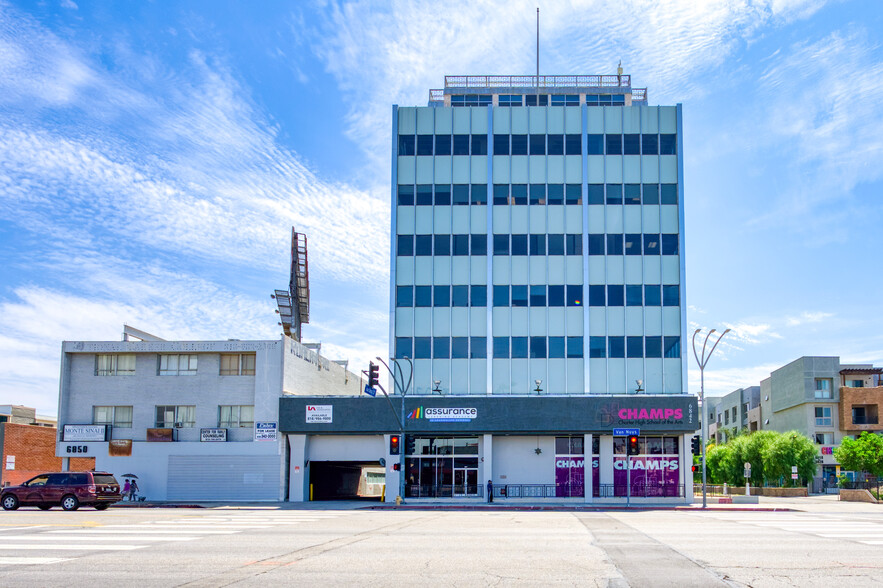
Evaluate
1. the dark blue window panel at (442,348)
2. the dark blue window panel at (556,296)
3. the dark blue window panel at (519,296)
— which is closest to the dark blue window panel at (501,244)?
the dark blue window panel at (519,296)

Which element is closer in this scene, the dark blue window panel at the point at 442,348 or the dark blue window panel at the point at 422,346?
the dark blue window panel at the point at 442,348

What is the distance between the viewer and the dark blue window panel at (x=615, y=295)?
53500 millimetres

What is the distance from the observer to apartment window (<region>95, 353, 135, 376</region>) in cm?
4700

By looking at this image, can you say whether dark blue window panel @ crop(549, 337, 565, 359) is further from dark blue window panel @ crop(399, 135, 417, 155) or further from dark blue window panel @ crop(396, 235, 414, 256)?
dark blue window panel @ crop(399, 135, 417, 155)

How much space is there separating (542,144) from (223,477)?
29443mm

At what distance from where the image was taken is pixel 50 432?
58.9 m

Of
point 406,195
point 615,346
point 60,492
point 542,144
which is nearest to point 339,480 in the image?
point 406,195

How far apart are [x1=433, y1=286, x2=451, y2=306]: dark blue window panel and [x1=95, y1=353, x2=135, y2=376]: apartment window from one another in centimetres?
1892

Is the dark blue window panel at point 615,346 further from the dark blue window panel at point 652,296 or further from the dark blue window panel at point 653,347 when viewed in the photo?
the dark blue window panel at point 652,296

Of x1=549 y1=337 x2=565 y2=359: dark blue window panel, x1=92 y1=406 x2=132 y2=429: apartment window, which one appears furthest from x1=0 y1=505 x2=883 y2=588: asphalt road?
x1=549 y1=337 x2=565 y2=359: dark blue window panel

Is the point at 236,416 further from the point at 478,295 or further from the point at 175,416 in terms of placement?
the point at 478,295

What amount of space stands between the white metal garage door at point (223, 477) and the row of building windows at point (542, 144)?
23081mm

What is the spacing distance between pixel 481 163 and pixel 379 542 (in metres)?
38.8

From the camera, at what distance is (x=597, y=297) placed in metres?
53.5
